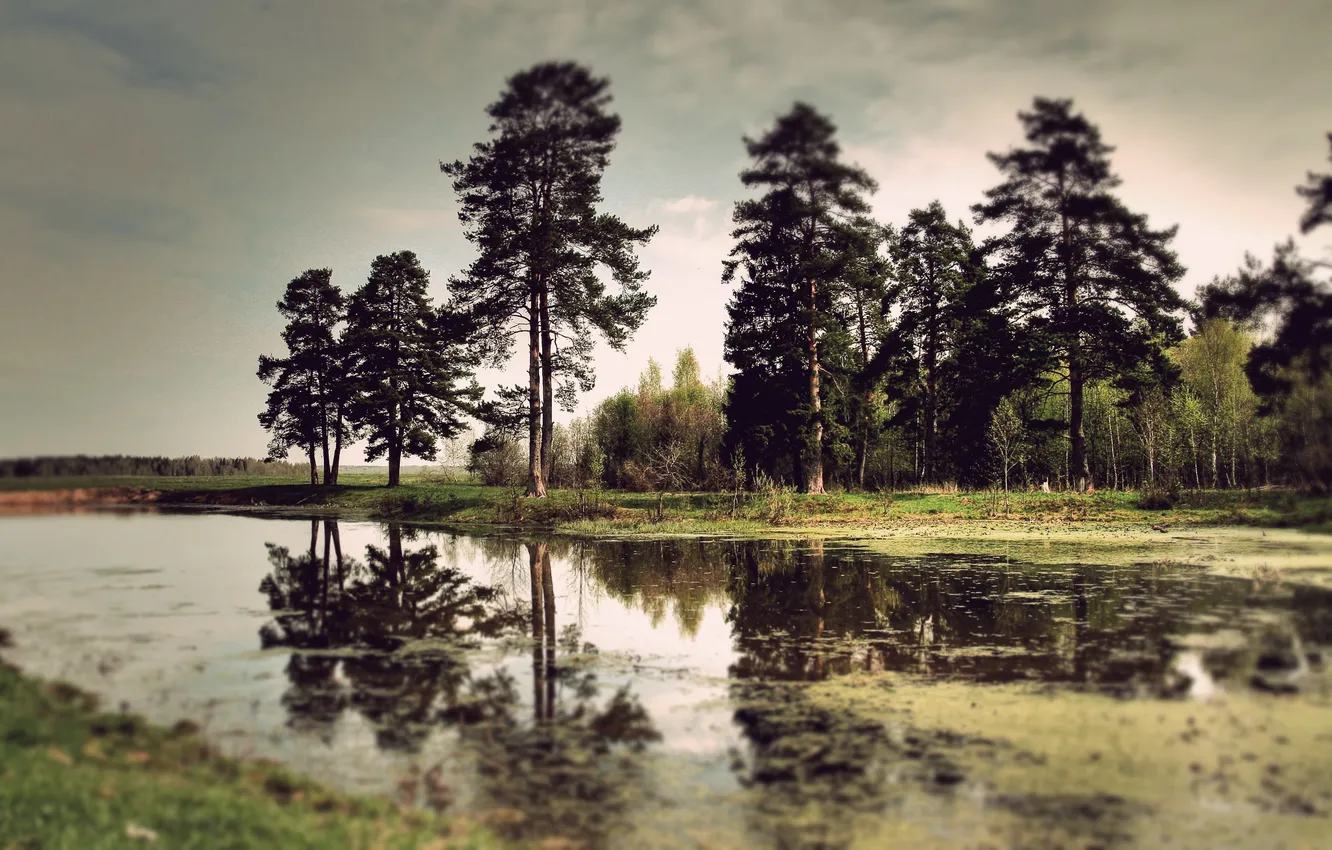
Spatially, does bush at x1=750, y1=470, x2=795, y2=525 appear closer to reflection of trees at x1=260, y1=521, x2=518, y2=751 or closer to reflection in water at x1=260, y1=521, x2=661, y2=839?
reflection of trees at x1=260, y1=521, x2=518, y2=751

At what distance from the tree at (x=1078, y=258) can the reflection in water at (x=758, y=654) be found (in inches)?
671

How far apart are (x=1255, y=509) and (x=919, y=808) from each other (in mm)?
23904

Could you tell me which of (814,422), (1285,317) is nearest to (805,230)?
(814,422)

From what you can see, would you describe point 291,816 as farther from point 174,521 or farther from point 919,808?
point 174,521

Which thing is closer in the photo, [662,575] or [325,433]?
[662,575]

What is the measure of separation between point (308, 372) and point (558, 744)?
173ft

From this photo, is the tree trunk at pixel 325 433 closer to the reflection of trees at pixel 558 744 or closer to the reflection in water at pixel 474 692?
the reflection in water at pixel 474 692

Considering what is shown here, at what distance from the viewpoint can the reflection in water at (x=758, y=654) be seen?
6.27 m

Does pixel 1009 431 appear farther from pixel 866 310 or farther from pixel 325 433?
pixel 325 433

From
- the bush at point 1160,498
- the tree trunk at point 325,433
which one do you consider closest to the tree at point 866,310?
the bush at point 1160,498

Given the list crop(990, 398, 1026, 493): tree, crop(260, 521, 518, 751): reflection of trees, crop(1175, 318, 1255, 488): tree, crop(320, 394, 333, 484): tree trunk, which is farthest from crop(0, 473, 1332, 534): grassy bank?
crop(320, 394, 333, 484): tree trunk

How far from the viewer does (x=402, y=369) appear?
5038 cm

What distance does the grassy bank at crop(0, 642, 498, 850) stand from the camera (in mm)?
5199

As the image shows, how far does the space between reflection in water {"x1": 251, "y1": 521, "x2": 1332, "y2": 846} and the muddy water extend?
0.15ft
